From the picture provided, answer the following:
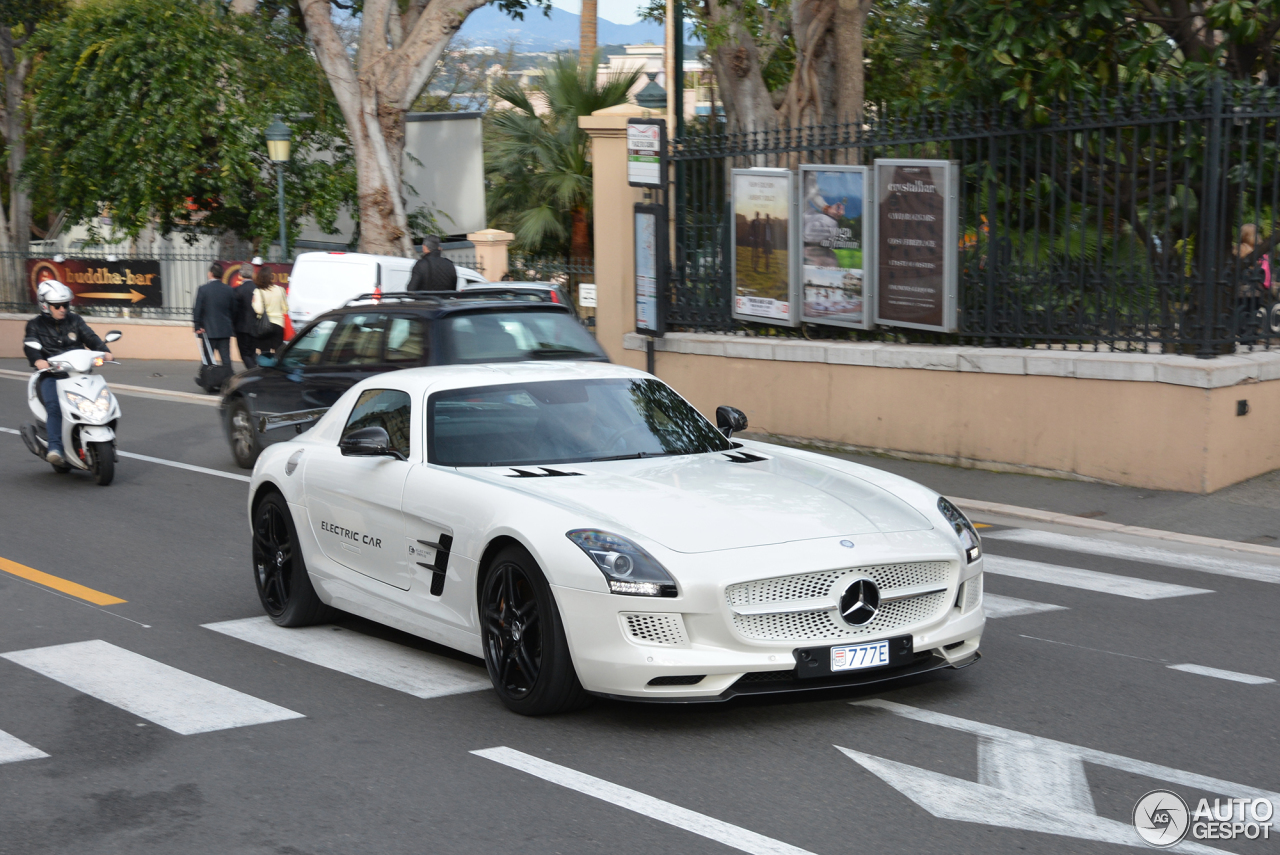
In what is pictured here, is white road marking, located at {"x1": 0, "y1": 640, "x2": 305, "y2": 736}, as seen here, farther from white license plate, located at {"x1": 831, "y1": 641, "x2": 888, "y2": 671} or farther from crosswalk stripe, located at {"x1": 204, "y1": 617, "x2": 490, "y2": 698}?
white license plate, located at {"x1": 831, "y1": 641, "x2": 888, "y2": 671}

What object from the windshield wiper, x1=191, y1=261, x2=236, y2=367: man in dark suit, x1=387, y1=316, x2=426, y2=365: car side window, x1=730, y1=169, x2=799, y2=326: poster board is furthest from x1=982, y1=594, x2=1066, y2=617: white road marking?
x1=191, y1=261, x2=236, y2=367: man in dark suit

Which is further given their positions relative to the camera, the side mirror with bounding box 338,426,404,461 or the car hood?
the side mirror with bounding box 338,426,404,461

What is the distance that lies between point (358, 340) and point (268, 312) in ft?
29.2

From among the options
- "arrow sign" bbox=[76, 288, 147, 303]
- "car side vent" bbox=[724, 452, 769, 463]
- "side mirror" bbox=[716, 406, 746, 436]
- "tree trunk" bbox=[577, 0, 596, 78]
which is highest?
"tree trunk" bbox=[577, 0, 596, 78]

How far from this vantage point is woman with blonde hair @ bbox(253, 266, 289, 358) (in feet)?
65.8

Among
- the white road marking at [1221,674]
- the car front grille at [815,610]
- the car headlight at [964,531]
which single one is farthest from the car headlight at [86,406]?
the white road marking at [1221,674]

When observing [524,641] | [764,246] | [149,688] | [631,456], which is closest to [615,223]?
[764,246]

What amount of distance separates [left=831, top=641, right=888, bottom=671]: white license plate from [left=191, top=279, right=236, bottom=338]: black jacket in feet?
52.9

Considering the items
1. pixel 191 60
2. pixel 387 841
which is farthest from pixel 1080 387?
pixel 191 60

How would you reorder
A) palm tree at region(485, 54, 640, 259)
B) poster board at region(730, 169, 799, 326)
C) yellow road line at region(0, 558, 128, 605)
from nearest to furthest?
yellow road line at region(0, 558, 128, 605), poster board at region(730, 169, 799, 326), palm tree at region(485, 54, 640, 259)

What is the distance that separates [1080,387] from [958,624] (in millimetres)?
6563

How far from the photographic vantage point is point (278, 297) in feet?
67.5

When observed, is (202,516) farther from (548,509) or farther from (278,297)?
(278,297)

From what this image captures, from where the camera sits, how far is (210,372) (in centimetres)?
2170
